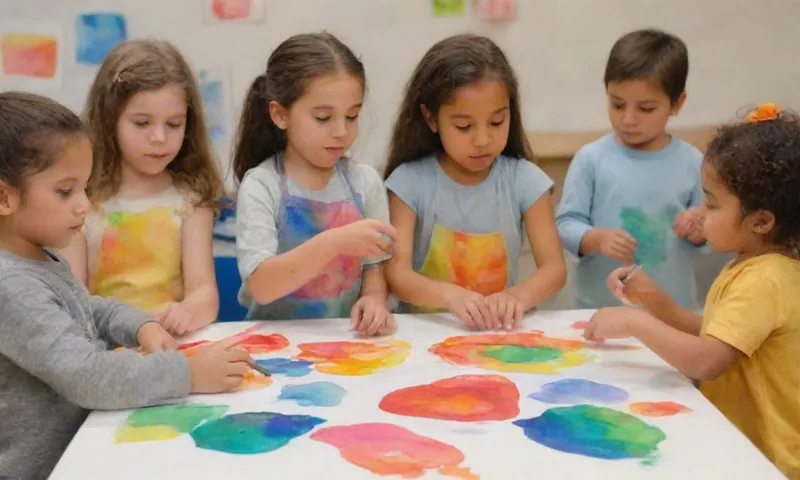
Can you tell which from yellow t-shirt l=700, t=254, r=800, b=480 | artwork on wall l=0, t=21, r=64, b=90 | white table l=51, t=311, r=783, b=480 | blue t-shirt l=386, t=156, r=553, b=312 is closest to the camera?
white table l=51, t=311, r=783, b=480

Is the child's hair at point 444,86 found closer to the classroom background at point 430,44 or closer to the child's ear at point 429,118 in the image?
the child's ear at point 429,118

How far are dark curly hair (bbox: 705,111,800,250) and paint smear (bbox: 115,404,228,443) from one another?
77 cm

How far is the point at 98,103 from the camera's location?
145 centimetres

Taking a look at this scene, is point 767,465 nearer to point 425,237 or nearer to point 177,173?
point 425,237

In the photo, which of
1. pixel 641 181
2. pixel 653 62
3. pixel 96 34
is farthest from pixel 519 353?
pixel 96 34

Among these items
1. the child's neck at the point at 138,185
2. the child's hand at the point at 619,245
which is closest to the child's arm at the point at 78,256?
the child's neck at the point at 138,185

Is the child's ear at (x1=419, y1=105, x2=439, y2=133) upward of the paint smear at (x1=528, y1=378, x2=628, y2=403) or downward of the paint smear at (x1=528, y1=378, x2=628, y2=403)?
upward

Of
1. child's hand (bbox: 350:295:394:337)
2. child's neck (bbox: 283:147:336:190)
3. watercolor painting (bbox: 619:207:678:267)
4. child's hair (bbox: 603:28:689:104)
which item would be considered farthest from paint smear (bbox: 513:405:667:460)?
child's hair (bbox: 603:28:689:104)

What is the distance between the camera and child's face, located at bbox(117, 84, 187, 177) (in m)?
1.42

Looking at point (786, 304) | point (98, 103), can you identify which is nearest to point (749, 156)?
point (786, 304)

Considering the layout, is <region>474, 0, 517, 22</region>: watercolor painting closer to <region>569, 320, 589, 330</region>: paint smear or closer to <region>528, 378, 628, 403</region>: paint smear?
<region>569, 320, 589, 330</region>: paint smear

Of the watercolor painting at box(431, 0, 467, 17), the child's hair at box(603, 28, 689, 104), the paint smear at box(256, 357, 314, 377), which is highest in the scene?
the watercolor painting at box(431, 0, 467, 17)

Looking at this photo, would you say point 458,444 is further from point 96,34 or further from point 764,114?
point 96,34

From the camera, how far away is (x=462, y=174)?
155 centimetres
